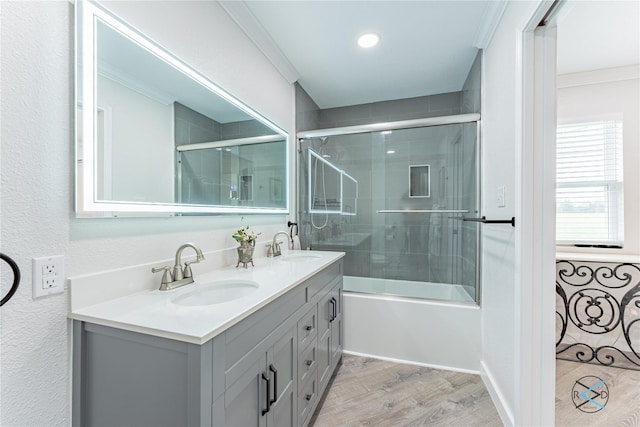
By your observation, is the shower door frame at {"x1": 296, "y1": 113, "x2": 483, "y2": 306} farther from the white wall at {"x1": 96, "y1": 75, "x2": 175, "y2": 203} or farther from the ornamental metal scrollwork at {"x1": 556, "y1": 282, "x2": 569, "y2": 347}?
the white wall at {"x1": 96, "y1": 75, "x2": 175, "y2": 203}

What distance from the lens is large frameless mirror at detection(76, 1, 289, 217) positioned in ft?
2.99

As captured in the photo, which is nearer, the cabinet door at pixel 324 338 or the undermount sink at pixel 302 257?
the cabinet door at pixel 324 338

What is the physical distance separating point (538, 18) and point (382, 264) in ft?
6.90

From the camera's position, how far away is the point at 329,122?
3234mm

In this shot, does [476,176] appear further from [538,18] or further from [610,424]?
[610,424]

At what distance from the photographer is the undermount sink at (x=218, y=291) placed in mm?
1159

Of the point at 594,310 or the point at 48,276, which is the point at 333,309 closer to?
the point at 48,276

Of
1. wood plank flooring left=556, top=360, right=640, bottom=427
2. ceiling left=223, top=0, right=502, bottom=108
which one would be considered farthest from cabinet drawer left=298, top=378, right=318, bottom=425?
ceiling left=223, top=0, right=502, bottom=108

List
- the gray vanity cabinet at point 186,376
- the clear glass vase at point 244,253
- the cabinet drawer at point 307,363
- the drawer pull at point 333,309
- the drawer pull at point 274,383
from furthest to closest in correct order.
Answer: the drawer pull at point 333,309, the clear glass vase at point 244,253, the cabinet drawer at point 307,363, the drawer pull at point 274,383, the gray vanity cabinet at point 186,376

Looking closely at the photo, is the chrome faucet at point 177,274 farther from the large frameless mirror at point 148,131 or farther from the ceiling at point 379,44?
the ceiling at point 379,44

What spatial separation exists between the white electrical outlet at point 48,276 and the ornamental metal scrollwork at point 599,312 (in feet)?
10.1

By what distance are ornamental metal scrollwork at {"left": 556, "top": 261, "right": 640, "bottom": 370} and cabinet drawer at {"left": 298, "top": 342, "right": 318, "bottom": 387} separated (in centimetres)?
211

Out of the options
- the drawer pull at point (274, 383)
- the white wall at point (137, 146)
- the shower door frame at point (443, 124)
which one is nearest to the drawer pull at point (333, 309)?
the drawer pull at point (274, 383)

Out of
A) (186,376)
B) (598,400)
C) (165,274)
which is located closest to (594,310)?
(598,400)
